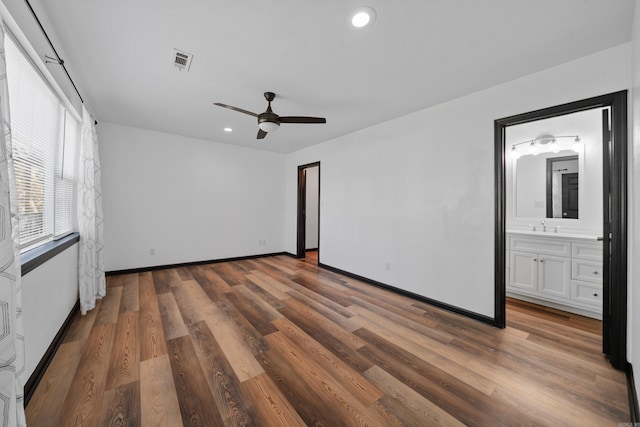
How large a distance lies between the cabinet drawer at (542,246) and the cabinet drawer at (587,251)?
5 centimetres

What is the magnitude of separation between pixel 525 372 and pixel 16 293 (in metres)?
3.02

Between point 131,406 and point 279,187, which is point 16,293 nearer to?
point 131,406

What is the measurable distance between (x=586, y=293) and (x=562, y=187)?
4.58 feet

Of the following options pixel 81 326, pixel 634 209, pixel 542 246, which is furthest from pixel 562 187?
pixel 81 326

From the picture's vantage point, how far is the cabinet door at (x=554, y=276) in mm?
2803

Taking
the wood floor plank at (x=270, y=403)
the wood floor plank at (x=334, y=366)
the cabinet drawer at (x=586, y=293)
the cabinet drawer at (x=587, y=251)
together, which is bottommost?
the wood floor plank at (x=270, y=403)

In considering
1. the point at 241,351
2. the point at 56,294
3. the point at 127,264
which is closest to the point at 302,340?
the point at 241,351

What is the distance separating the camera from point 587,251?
2.69m

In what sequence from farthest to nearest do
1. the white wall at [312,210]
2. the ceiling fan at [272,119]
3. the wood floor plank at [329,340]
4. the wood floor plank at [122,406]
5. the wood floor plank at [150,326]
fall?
the white wall at [312,210] < the ceiling fan at [272,119] < the wood floor plank at [150,326] < the wood floor plank at [329,340] < the wood floor plank at [122,406]

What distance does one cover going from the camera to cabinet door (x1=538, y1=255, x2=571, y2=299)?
280cm

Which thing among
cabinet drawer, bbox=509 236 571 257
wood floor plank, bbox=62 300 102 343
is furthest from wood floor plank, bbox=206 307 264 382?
cabinet drawer, bbox=509 236 571 257

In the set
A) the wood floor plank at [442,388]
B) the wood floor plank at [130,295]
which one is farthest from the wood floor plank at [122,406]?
the wood floor plank at [442,388]

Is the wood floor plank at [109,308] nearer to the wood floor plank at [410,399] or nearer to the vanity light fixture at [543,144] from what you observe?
the wood floor plank at [410,399]

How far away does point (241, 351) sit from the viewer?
1986 mm
